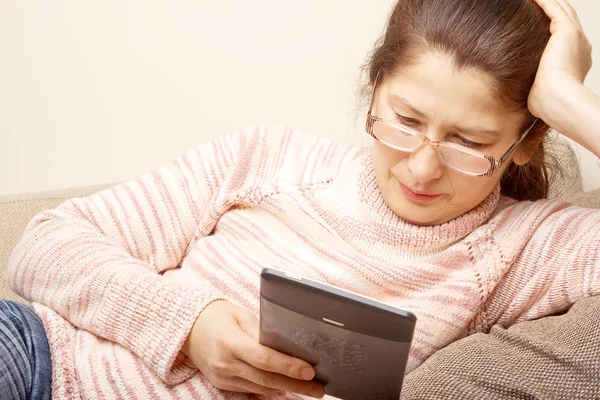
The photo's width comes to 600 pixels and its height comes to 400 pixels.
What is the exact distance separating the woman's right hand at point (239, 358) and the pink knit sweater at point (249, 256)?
0.03m

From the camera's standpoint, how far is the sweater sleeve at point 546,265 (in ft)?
3.90

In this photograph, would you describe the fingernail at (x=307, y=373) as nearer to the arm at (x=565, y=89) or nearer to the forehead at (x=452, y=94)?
the forehead at (x=452, y=94)

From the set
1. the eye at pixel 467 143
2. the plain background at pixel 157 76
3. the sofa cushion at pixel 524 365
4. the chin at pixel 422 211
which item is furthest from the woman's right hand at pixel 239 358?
the plain background at pixel 157 76

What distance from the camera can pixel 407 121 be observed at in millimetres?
1179

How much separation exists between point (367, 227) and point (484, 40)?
15.9 inches

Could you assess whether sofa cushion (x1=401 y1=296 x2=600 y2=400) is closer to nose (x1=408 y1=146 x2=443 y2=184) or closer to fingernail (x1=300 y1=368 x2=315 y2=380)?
fingernail (x1=300 y1=368 x2=315 y2=380)

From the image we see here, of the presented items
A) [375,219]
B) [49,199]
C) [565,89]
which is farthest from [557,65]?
[49,199]

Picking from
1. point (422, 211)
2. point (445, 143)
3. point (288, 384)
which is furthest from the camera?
point (422, 211)

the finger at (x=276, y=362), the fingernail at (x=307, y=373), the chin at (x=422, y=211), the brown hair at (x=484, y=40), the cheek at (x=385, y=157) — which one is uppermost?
the brown hair at (x=484, y=40)

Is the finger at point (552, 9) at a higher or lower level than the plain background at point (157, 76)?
higher

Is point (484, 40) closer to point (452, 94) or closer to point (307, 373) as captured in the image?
point (452, 94)

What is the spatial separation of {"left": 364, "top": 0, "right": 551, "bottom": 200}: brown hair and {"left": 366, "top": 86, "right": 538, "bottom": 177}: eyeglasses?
0.32 feet

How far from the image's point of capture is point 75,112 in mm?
2119

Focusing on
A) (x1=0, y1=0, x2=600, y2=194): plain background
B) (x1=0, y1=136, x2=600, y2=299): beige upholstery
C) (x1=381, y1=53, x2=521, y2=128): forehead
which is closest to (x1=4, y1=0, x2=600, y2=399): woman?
(x1=381, y1=53, x2=521, y2=128): forehead
